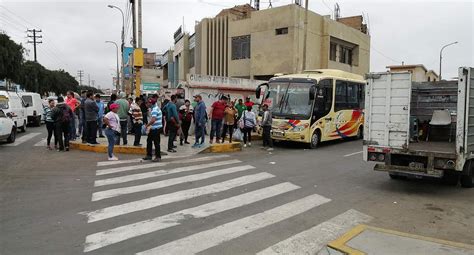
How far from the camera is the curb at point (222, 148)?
46.8 ft

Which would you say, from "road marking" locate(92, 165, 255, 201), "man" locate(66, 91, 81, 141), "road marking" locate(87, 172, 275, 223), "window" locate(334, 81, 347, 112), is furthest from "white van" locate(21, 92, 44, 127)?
"road marking" locate(87, 172, 275, 223)

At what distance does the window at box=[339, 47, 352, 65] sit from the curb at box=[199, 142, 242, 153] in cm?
2822

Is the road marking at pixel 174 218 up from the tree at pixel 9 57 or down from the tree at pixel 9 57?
down

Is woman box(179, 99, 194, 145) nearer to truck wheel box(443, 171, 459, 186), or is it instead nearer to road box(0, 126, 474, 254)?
road box(0, 126, 474, 254)

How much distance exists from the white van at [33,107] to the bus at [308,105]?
15.1 m

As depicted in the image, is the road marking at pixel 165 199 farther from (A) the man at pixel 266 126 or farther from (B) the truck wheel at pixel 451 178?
(A) the man at pixel 266 126

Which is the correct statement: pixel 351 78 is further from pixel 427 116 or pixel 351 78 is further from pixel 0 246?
pixel 0 246

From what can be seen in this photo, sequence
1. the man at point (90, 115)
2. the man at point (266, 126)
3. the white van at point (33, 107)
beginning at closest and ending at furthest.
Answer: the man at point (90, 115) < the man at point (266, 126) < the white van at point (33, 107)

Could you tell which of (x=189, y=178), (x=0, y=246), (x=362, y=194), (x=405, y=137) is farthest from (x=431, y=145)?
(x=0, y=246)

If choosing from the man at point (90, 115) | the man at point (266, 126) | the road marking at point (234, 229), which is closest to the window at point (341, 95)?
the man at point (266, 126)

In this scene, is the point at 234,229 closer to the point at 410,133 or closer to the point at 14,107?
the point at 410,133

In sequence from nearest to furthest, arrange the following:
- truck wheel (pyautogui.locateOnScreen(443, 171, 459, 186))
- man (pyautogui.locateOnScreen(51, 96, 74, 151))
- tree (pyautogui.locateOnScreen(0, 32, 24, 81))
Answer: truck wheel (pyautogui.locateOnScreen(443, 171, 459, 186)) → man (pyautogui.locateOnScreen(51, 96, 74, 151)) → tree (pyautogui.locateOnScreen(0, 32, 24, 81))

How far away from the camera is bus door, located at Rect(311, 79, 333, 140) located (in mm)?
16000

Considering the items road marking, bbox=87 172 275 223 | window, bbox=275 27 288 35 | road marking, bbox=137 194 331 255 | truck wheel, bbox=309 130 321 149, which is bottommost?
road marking, bbox=137 194 331 255
